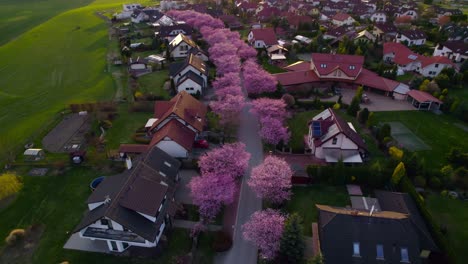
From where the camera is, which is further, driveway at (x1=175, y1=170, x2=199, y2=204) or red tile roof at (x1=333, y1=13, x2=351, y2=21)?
red tile roof at (x1=333, y1=13, x2=351, y2=21)

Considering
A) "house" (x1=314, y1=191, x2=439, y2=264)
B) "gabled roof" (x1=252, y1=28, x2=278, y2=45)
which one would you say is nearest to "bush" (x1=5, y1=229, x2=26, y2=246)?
"house" (x1=314, y1=191, x2=439, y2=264)

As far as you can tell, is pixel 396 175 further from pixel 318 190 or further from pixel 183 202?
pixel 183 202

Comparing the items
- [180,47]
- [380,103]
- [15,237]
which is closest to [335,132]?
[380,103]

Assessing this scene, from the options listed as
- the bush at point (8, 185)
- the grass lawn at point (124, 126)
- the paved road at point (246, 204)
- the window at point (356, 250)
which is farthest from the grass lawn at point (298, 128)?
the bush at point (8, 185)

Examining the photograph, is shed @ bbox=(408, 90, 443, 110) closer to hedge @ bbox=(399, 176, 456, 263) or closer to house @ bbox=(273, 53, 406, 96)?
house @ bbox=(273, 53, 406, 96)

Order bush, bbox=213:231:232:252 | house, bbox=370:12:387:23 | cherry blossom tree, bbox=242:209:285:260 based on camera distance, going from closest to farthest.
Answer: cherry blossom tree, bbox=242:209:285:260 < bush, bbox=213:231:232:252 < house, bbox=370:12:387:23

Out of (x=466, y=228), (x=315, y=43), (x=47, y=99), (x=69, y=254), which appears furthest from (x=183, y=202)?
(x=315, y=43)
